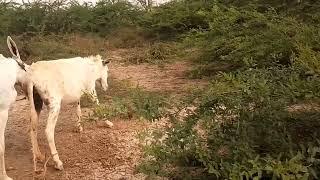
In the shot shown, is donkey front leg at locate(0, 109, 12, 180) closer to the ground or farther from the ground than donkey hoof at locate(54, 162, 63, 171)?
farther from the ground

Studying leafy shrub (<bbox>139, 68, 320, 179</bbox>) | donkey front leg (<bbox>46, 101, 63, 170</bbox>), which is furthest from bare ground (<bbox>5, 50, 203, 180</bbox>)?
leafy shrub (<bbox>139, 68, 320, 179</bbox>)

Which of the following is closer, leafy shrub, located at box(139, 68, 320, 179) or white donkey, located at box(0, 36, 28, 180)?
leafy shrub, located at box(139, 68, 320, 179)

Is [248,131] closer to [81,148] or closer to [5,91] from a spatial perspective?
[5,91]

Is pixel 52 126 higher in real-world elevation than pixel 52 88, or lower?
lower

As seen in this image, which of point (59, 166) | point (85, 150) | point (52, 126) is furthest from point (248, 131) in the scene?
point (85, 150)

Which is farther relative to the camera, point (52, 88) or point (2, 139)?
point (52, 88)

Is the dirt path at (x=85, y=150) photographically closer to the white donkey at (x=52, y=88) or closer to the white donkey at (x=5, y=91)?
the white donkey at (x=52, y=88)

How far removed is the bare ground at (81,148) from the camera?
525 cm

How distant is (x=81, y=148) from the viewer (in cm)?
599

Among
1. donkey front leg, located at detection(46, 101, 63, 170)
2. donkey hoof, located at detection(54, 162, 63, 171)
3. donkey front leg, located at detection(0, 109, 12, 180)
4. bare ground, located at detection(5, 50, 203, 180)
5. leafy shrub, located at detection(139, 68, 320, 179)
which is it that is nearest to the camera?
leafy shrub, located at detection(139, 68, 320, 179)

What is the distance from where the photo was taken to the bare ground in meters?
5.25

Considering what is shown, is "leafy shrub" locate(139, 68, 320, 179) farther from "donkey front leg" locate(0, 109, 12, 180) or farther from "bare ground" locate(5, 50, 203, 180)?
"donkey front leg" locate(0, 109, 12, 180)

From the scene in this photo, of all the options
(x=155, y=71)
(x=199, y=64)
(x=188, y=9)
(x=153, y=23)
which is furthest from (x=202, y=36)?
(x=153, y=23)

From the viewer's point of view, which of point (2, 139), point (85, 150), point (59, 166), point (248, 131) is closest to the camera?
point (248, 131)
